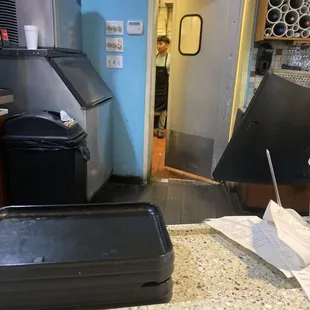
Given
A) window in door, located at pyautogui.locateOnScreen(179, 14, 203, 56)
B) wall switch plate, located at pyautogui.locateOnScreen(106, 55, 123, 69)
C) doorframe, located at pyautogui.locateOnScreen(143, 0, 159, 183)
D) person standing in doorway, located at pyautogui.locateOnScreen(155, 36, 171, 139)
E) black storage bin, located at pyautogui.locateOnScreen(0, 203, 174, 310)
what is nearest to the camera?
black storage bin, located at pyautogui.locateOnScreen(0, 203, 174, 310)

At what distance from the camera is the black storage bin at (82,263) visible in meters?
0.54

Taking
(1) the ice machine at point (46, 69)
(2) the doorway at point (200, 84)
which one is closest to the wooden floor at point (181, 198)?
(2) the doorway at point (200, 84)

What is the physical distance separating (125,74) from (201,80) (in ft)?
2.62

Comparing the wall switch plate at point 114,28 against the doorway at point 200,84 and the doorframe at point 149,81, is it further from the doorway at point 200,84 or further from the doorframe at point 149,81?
the doorway at point 200,84

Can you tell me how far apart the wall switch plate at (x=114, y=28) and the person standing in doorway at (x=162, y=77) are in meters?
2.61

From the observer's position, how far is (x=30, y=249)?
2.04ft

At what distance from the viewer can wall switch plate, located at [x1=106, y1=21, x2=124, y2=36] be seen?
112 inches

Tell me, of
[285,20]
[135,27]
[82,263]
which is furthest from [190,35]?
[82,263]

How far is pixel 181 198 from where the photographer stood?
115 inches

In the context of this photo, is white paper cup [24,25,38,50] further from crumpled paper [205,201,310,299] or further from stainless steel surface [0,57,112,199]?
crumpled paper [205,201,310,299]

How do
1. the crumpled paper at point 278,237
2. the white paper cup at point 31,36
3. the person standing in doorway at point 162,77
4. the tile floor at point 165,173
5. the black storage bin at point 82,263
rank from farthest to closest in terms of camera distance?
1. the person standing in doorway at point 162,77
2. the tile floor at point 165,173
3. the white paper cup at point 31,36
4. the crumpled paper at point 278,237
5. the black storage bin at point 82,263

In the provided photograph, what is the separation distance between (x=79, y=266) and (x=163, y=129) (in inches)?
205

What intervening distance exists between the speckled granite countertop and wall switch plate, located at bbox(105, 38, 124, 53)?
7.68ft

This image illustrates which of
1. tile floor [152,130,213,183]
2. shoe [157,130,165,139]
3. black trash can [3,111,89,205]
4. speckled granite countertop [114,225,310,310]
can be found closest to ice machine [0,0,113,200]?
black trash can [3,111,89,205]
